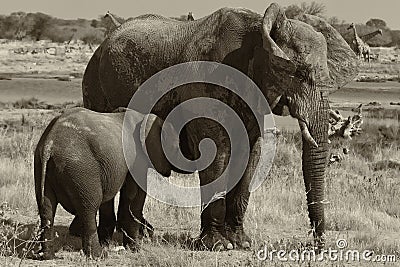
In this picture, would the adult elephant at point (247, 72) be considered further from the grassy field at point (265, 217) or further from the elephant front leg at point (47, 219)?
the elephant front leg at point (47, 219)

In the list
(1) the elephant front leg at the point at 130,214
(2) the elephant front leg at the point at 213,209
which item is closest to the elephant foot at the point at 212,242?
(2) the elephant front leg at the point at 213,209

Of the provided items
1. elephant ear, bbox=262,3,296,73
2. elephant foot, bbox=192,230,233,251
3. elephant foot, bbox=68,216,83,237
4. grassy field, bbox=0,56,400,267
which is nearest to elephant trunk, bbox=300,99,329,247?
grassy field, bbox=0,56,400,267

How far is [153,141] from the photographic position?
28.6 feet

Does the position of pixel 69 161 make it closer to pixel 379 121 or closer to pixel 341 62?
pixel 341 62

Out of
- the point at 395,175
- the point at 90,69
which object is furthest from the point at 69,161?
the point at 395,175

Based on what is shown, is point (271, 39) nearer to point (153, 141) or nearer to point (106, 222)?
point (153, 141)

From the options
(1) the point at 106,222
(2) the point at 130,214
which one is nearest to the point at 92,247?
(2) the point at 130,214

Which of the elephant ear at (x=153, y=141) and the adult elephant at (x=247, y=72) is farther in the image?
the elephant ear at (x=153, y=141)

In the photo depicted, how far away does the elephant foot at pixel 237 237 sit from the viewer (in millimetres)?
9156

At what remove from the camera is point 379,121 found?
78.0 feet

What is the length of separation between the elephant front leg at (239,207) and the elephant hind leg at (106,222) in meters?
1.24

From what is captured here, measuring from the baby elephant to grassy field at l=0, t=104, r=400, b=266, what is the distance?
1.25ft

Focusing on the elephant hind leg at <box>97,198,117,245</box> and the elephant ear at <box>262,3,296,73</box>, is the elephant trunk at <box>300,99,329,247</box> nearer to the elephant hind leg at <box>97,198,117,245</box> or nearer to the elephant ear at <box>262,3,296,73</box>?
the elephant ear at <box>262,3,296,73</box>

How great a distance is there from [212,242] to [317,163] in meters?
1.43
